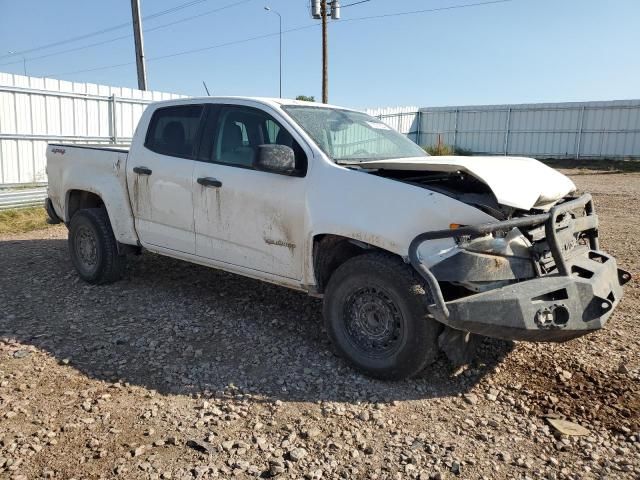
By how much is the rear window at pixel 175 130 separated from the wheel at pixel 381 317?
6.66 feet

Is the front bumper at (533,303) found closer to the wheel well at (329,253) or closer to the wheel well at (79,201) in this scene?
the wheel well at (329,253)

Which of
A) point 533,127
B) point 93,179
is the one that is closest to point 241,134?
point 93,179

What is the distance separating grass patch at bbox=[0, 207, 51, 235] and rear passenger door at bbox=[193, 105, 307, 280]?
6.03 metres

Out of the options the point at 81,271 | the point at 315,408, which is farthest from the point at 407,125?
the point at 315,408

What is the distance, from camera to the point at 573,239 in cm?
393

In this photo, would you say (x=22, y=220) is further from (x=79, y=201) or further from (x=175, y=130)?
(x=175, y=130)

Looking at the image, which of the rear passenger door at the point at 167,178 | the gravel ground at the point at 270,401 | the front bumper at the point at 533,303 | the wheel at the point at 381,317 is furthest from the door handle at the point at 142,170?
the front bumper at the point at 533,303

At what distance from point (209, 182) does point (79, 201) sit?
2.42 metres

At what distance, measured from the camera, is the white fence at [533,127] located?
87.1 ft

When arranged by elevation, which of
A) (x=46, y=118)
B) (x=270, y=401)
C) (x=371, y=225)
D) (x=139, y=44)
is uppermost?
(x=139, y=44)

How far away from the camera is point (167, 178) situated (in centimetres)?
499

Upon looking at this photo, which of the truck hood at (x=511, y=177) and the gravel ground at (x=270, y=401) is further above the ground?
the truck hood at (x=511, y=177)

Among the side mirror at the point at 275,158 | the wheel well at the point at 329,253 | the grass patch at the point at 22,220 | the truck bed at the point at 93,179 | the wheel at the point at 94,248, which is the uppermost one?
the side mirror at the point at 275,158

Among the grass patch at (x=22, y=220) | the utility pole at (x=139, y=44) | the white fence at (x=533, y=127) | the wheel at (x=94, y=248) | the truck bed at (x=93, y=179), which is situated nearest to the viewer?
the truck bed at (x=93, y=179)
